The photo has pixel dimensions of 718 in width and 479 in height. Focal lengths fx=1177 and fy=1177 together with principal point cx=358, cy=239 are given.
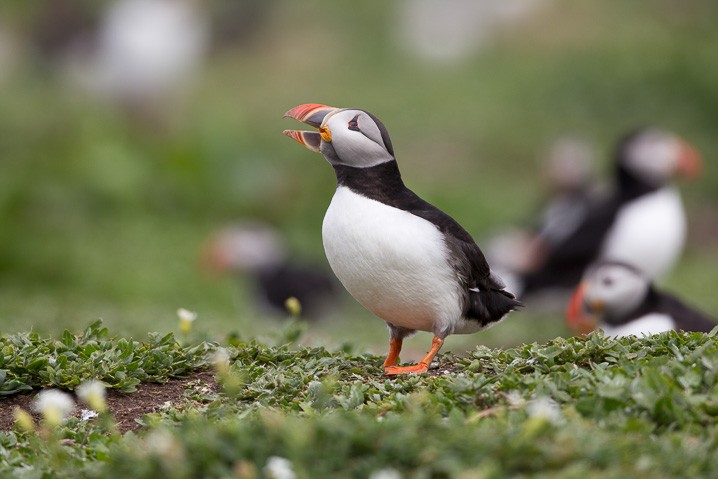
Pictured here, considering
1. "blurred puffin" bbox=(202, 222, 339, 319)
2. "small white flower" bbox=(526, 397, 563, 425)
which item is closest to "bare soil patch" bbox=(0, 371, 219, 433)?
"small white flower" bbox=(526, 397, 563, 425)

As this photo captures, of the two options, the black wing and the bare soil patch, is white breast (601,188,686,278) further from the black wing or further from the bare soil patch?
the bare soil patch

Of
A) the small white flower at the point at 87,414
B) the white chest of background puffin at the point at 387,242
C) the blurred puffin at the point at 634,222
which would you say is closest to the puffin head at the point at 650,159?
the blurred puffin at the point at 634,222

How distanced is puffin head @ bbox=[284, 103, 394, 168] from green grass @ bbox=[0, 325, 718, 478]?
0.82 metres

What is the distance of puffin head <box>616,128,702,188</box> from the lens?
373 inches

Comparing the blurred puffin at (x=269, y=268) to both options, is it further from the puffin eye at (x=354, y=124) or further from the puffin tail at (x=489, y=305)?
the puffin eye at (x=354, y=124)

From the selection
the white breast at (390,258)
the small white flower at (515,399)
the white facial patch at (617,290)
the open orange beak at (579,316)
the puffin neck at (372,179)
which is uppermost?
the puffin neck at (372,179)

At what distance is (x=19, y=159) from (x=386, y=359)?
31.1 feet

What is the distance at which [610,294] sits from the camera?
22.7 ft

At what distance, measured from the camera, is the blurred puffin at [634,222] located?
9.25 meters

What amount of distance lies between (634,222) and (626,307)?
8.60ft

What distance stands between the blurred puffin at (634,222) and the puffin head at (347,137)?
16.9ft

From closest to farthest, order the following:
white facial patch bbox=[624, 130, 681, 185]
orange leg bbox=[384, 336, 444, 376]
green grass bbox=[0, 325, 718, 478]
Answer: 1. green grass bbox=[0, 325, 718, 478]
2. orange leg bbox=[384, 336, 444, 376]
3. white facial patch bbox=[624, 130, 681, 185]

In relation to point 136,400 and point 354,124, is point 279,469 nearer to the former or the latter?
point 136,400

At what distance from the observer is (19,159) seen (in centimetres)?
1323
